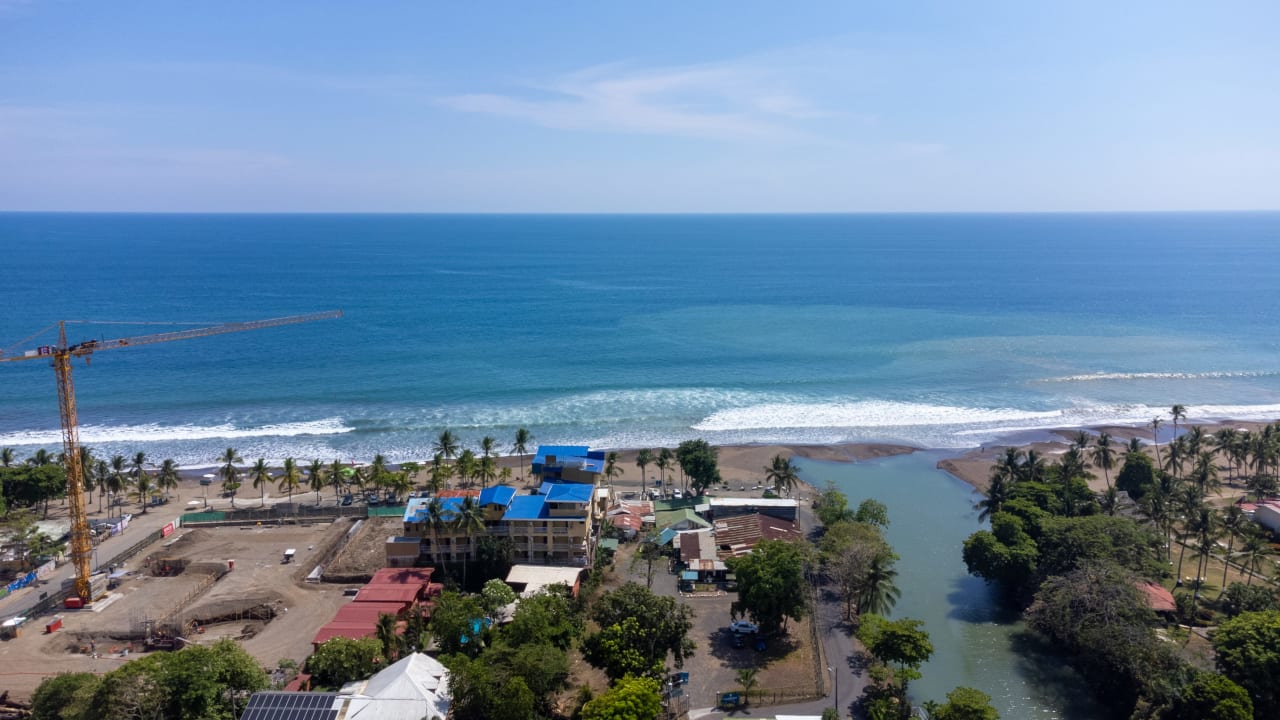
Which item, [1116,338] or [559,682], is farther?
[1116,338]

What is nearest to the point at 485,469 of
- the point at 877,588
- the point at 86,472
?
the point at 877,588

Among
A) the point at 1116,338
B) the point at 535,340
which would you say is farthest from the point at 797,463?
the point at 1116,338

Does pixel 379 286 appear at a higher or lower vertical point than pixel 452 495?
higher

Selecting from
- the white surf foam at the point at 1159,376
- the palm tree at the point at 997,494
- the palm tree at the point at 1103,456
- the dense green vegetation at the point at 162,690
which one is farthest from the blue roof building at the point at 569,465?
the white surf foam at the point at 1159,376

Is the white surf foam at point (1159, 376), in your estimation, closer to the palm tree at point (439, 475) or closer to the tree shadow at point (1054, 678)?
the tree shadow at point (1054, 678)

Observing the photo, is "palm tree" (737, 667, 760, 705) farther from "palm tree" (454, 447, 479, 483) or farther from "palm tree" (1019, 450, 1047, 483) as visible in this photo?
"palm tree" (1019, 450, 1047, 483)

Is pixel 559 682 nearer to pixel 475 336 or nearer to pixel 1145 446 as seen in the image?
pixel 1145 446
